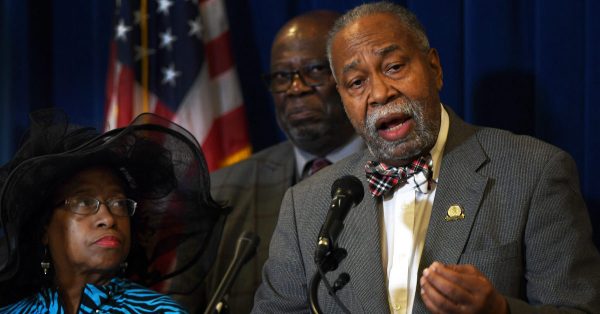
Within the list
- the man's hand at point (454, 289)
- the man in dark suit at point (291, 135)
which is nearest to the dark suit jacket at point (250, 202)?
the man in dark suit at point (291, 135)

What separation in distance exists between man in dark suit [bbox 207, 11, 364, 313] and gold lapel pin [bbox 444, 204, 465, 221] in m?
1.25

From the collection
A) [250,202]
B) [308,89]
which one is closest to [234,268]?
[250,202]

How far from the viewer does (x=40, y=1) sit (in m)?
4.32

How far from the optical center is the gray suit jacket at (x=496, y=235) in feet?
7.59

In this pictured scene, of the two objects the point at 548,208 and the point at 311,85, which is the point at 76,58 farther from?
the point at 548,208

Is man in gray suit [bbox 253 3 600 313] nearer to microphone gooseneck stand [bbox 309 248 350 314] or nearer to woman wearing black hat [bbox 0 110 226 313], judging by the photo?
microphone gooseneck stand [bbox 309 248 350 314]

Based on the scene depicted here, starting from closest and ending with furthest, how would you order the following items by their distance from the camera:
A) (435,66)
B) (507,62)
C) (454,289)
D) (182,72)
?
(454,289) → (435,66) → (507,62) → (182,72)

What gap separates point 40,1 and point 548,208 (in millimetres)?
2889

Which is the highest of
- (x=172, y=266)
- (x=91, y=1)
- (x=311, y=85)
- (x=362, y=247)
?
(x=91, y=1)

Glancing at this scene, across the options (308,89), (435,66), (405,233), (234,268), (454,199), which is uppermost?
(435,66)

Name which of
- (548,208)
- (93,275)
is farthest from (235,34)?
(548,208)

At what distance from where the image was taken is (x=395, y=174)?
2.63 m

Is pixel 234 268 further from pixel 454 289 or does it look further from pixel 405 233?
pixel 454 289

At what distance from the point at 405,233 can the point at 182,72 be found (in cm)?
176
